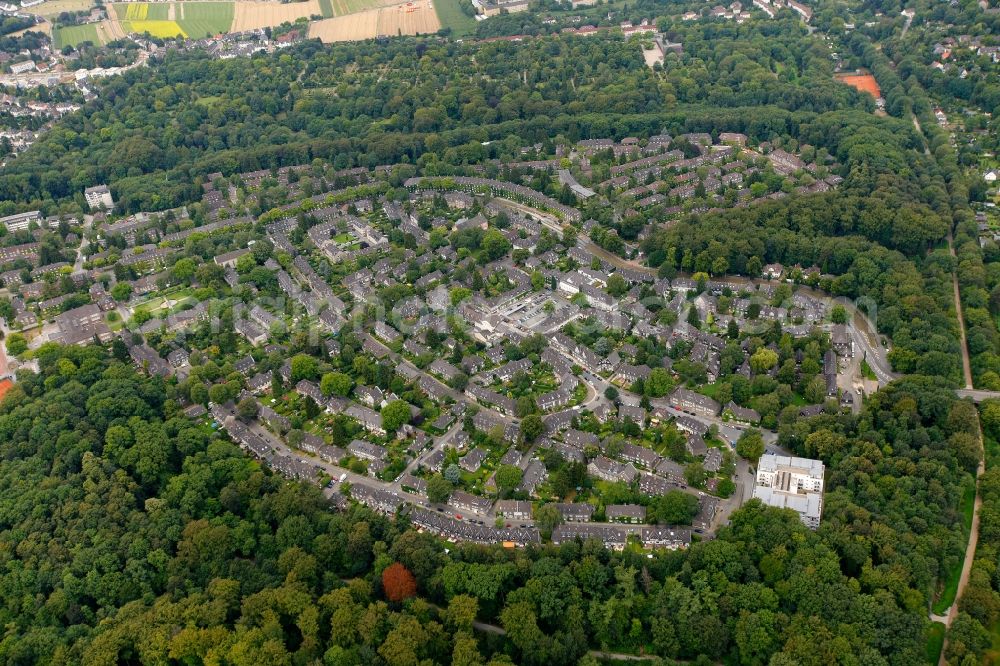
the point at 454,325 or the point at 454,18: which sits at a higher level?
the point at 454,18

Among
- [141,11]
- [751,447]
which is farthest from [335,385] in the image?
[141,11]

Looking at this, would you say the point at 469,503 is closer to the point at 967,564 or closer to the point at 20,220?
the point at 967,564

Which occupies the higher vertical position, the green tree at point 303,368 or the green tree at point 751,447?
the green tree at point 303,368

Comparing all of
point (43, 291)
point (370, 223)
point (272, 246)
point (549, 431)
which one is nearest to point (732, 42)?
point (370, 223)

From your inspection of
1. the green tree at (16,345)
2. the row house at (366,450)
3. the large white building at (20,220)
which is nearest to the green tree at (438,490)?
the row house at (366,450)

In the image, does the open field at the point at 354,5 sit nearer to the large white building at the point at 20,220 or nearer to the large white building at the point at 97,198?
the large white building at the point at 97,198

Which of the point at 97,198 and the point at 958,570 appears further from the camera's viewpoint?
the point at 97,198

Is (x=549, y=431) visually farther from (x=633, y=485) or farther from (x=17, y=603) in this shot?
(x=17, y=603)

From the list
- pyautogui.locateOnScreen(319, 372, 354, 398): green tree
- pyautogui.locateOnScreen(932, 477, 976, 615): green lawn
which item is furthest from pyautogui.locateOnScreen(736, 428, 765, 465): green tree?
pyautogui.locateOnScreen(319, 372, 354, 398): green tree
